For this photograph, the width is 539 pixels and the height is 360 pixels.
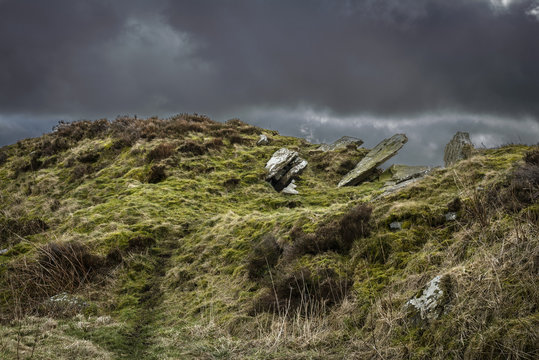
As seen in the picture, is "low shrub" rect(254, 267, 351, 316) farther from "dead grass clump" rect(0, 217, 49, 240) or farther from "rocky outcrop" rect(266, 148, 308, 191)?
"rocky outcrop" rect(266, 148, 308, 191)

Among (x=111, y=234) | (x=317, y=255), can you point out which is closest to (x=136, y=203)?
(x=111, y=234)

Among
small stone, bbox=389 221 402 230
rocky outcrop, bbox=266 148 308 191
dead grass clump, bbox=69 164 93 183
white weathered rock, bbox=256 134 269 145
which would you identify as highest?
white weathered rock, bbox=256 134 269 145

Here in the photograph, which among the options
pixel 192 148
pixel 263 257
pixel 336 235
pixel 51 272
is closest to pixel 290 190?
pixel 192 148

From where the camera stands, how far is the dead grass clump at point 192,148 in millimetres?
18442

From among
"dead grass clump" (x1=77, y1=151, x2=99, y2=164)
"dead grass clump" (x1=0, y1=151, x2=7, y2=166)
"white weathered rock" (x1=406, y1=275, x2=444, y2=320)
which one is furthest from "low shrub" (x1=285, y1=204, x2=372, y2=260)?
"dead grass clump" (x1=0, y1=151, x2=7, y2=166)

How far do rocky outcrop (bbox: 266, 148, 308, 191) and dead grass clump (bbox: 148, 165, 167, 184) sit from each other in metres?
5.57

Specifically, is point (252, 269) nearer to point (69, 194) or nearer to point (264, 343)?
point (264, 343)

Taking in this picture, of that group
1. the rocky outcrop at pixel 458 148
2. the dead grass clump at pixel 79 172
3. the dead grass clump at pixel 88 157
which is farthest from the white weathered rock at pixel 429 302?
the dead grass clump at pixel 88 157

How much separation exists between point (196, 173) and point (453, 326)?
1465 cm

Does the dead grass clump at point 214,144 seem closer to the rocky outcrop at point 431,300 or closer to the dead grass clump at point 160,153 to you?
the dead grass clump at point 160,153

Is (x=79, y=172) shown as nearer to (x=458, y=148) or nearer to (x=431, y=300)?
(x=431, y=300)

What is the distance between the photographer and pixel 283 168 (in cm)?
1741

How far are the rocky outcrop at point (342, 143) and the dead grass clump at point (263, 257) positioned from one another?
15270mm

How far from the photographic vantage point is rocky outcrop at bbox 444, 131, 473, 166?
39.5ft
